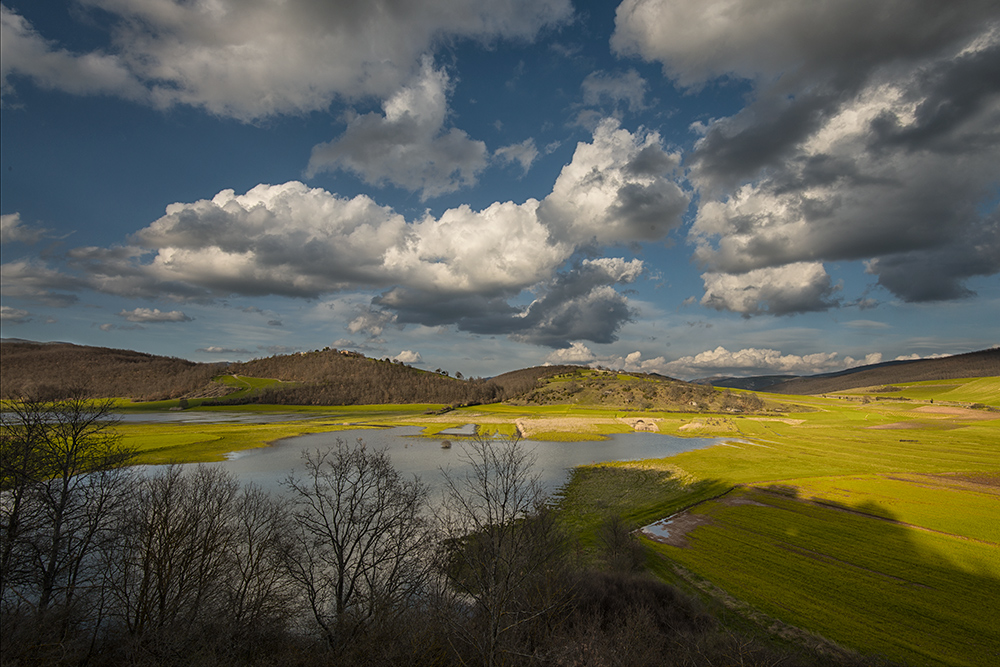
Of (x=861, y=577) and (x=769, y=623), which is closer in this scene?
(x=769, y=623)

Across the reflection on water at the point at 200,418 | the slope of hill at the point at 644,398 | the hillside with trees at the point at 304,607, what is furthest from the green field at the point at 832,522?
the slope of hill at the point at 644,398

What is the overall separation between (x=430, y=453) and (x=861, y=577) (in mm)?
52169

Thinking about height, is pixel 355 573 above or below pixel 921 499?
above

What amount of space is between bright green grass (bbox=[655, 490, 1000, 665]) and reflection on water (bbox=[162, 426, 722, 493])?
66.8 ft

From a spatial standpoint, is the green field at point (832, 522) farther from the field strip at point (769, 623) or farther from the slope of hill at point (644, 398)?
the slope of hill at point (644, 398)

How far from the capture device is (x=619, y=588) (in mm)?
23750

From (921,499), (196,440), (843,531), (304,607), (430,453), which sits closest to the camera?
(304,607)

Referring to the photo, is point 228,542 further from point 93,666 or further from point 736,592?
point 736,592

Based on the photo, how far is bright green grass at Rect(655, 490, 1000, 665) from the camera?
20719 millimetres

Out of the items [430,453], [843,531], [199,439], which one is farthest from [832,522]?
[199,439]

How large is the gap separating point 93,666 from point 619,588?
2455 centimetres

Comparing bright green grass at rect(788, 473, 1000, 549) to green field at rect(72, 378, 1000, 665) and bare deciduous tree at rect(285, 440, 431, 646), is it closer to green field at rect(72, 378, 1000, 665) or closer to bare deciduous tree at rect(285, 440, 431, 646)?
green field at rect(72, 378, 1000, 665)

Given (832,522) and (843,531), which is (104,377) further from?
(843,531)

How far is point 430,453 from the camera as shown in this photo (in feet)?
215
